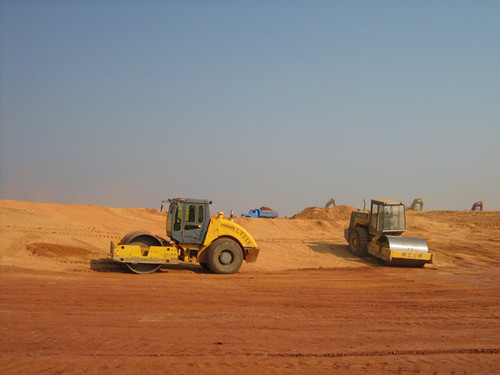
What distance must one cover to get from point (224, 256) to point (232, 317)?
5.30m

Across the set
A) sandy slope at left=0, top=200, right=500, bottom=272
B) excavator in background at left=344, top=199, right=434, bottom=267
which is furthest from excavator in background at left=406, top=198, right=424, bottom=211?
excavator in background at left=344, top=199, right=434, bottom=267

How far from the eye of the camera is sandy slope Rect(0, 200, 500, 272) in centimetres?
1452

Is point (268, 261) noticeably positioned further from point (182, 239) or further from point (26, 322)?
point (26, 322)

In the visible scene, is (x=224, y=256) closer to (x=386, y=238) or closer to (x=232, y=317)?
(x=232, y=317)

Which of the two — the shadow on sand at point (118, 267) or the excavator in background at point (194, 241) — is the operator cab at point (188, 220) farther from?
the shadow on sand at point (118, 267)

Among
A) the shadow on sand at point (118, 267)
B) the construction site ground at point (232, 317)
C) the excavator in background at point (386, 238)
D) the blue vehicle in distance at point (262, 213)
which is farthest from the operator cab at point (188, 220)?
the blue vehicle in distance at point (262, 213)

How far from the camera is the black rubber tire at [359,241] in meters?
18.8

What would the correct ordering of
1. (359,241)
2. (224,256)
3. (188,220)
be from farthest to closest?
1. (359,241)
2. (224,256)
3. (188,220)

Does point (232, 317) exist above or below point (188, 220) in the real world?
below

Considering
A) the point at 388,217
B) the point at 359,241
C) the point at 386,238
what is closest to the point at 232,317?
the point at 386,238

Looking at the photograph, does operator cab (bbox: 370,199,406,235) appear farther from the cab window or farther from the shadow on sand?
the cab window

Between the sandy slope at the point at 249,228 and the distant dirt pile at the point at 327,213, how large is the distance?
5.07ft

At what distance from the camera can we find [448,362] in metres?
5.77

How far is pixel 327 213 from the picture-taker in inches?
1374
